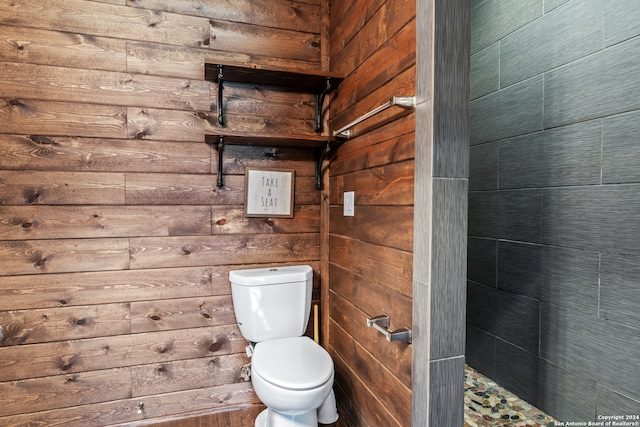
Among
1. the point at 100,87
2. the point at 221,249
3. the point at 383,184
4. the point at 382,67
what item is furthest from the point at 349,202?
the point at 100,87

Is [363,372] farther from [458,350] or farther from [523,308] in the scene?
[523,308]

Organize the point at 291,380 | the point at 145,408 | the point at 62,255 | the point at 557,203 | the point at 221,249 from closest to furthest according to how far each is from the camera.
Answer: the point at 291,380 < the point at 557,203 < the point at 62,255 < the point at 145,408 < the point at 221,249

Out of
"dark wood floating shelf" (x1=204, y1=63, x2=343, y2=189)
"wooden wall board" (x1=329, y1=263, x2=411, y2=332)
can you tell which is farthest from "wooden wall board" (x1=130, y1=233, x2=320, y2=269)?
"dark wood floating shelf" (x1=204, y1=63, x2=343, y2=189)

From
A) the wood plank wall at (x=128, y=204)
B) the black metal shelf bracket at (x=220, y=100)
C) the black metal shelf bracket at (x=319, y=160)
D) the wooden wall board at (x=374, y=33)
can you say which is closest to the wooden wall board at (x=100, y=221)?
the wood plank wall at (x=128, y=204)

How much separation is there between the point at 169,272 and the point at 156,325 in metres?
0.29

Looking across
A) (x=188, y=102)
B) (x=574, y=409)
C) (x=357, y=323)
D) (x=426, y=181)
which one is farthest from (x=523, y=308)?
(x=188, y=102)

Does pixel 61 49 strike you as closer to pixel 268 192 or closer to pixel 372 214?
pixel 268 192

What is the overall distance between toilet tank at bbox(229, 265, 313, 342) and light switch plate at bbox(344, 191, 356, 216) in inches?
15.9

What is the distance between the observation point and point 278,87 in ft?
6.58

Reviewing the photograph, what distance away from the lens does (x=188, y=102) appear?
1.87 m

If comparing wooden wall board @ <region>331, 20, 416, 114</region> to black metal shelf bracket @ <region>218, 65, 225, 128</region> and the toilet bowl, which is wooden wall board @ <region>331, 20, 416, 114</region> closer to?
black metal shelf bracket @ <region>218, 65, 225, 128</region>

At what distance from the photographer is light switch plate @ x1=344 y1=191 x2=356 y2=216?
5.66 feet

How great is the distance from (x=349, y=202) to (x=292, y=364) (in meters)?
0.81

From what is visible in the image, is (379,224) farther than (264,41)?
No
